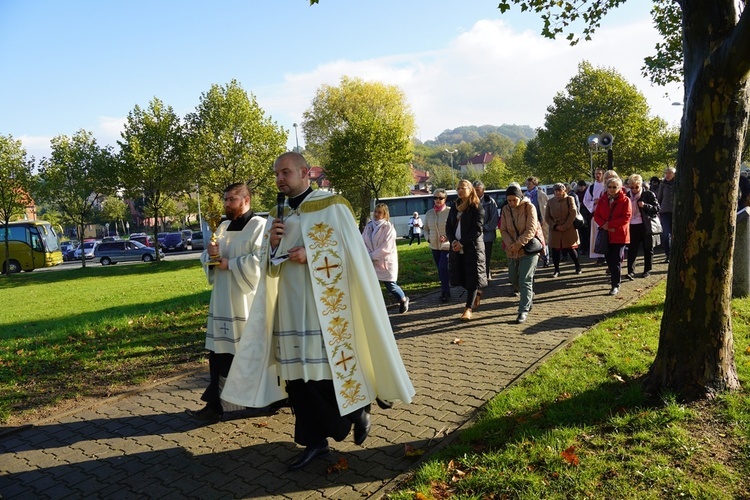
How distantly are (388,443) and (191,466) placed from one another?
150 centimetres

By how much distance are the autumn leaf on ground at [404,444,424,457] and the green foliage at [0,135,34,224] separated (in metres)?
34.1

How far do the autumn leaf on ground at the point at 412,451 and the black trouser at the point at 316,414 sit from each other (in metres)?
0.46

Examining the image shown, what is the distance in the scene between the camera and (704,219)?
4.25 metres

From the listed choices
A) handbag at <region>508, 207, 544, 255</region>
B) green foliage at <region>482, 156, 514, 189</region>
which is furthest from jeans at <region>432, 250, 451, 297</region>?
green foliage at <region>482, 156, 514, 189</region>

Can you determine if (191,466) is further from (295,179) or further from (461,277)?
(461,277)

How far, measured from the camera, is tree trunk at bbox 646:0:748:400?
13.6 ft

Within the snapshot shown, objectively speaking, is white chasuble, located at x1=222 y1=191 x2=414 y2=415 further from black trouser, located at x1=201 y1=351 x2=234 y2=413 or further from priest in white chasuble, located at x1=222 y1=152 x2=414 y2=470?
black trouser, located at x1=201 y1=351 x2=234 y2=413

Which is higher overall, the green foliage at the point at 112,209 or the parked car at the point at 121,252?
the green foliage at the point at 112,209

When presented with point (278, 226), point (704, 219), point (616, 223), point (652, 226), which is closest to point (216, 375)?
point (278, 226)

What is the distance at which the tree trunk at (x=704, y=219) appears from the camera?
415 centimetres

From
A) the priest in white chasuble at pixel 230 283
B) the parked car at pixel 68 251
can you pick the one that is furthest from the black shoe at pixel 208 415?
the parked car at pixel 68 251

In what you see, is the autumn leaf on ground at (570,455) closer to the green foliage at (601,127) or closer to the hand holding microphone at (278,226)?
the hand holding microphone at (278,226)

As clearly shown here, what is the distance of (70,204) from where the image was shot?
34844 mm

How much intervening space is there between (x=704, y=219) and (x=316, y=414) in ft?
10.6
